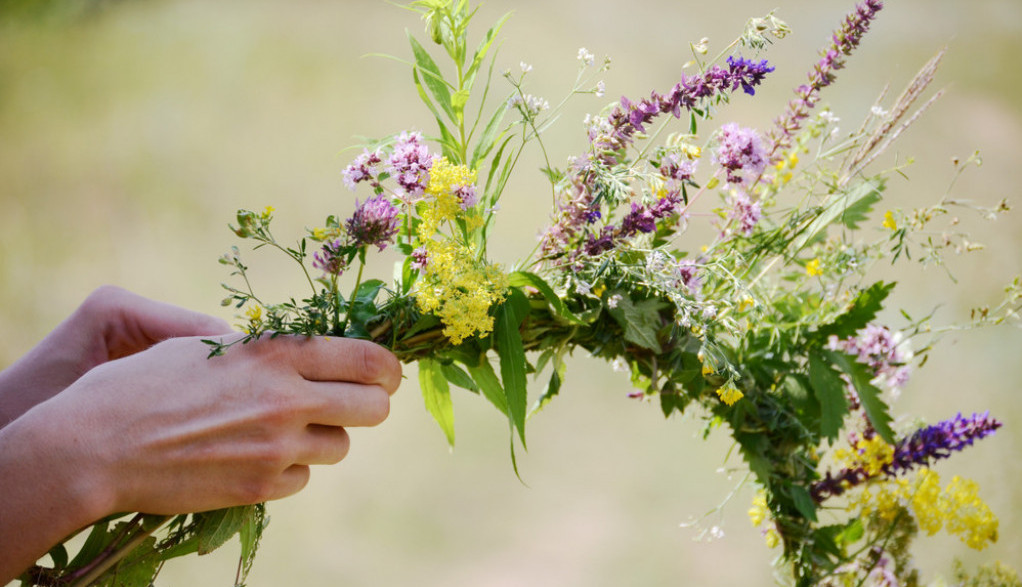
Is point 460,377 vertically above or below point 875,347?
below

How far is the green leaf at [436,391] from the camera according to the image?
2.44 feet

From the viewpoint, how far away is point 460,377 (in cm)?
71

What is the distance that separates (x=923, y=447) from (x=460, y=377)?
1.70 ft

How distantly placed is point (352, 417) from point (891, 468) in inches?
23.7

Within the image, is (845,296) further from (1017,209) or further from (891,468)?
(1017,209)

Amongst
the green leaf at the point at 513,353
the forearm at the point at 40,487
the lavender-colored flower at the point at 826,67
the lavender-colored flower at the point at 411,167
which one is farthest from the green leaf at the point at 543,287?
the forearm at the point at 40,487

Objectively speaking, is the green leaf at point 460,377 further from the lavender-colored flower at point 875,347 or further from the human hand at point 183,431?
the lavender-colored flower at point 875,347

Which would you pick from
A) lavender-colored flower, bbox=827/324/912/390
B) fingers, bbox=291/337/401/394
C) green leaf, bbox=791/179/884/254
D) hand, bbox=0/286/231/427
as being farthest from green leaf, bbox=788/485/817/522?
hand, bbox=0/286/231/427

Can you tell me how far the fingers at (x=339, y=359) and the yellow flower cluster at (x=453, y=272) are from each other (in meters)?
0.06

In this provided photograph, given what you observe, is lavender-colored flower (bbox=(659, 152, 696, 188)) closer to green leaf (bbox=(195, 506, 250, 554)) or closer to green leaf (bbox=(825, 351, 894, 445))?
green leaf (bbox=(825, 351, 894, 445))

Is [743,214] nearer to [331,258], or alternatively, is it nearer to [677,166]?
[677,166]

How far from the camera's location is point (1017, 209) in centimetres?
153

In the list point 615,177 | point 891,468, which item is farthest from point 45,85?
point 891,468

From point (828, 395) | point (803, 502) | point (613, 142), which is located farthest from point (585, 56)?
point (803, 502)
